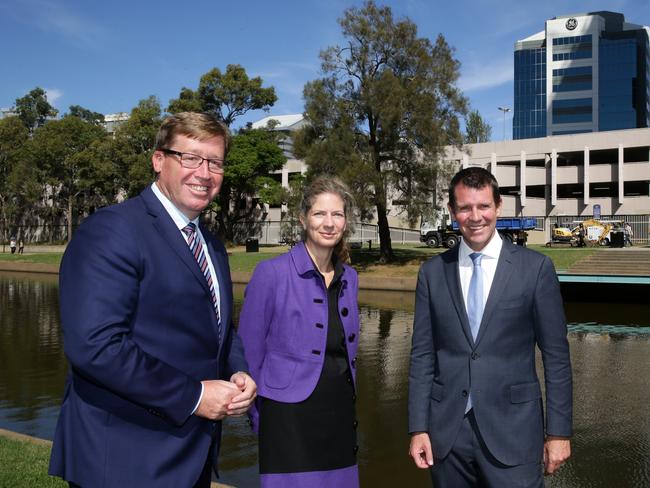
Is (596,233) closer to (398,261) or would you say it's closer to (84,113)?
(398,261)

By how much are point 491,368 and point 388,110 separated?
84.1 ft

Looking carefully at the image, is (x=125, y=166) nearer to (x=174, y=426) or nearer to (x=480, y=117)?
(x=480, y=117)

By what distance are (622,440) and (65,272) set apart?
19.4 ft

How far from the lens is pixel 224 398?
220 cm

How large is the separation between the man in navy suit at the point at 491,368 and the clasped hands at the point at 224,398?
971mm

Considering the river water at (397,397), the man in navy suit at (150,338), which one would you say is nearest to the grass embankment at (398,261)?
the river water at (397,397)

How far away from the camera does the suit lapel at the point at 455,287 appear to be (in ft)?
9.18

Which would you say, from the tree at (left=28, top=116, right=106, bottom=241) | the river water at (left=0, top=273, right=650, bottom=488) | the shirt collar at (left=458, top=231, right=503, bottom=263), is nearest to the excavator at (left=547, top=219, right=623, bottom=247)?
the river water at (left=0, top=273, right=650, bottom=488)

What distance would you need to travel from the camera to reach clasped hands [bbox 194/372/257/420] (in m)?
2.15

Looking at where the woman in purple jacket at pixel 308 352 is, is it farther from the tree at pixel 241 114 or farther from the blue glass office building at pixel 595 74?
the blue glass office building at pixel 595 74

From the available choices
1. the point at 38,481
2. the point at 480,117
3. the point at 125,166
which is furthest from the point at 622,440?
the point at 480,117

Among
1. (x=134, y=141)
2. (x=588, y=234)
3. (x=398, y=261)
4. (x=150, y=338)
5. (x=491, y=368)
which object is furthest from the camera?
(x=134, y=141)

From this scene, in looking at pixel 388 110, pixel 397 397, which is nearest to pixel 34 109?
pixel 388 110

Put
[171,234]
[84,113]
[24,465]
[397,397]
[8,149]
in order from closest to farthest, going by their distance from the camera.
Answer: [171,234] → [24,465] → [397,397] → [8,149] → [84,113]
